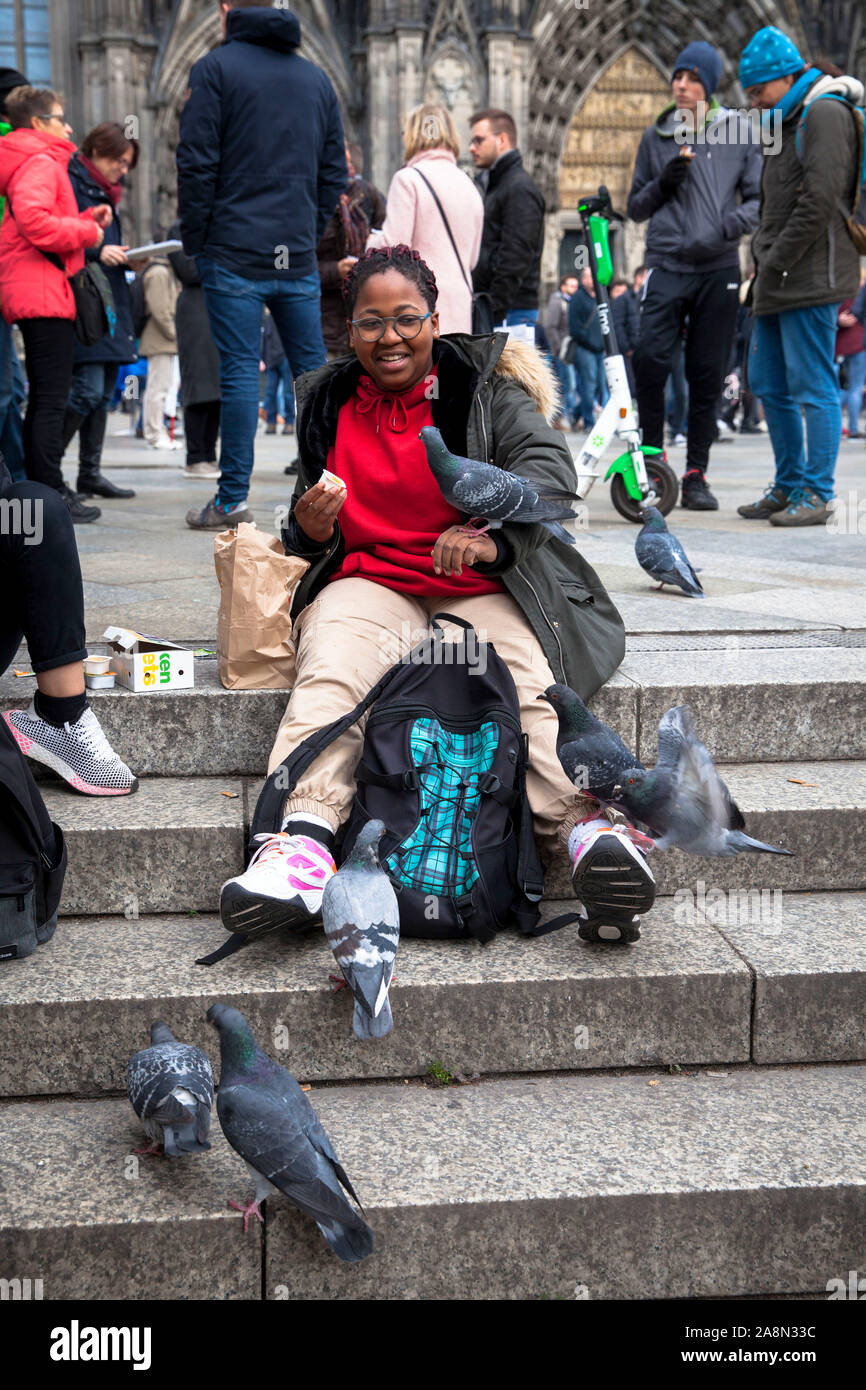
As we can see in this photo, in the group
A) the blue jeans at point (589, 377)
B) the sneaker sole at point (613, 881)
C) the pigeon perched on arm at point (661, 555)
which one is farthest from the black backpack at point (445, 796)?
the blue jeans at point (589, 377)

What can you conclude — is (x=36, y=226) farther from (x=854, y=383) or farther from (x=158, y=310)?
(x=854, y=383)

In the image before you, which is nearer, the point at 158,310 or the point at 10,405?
the point at 10,405

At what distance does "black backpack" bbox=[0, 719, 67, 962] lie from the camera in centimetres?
277

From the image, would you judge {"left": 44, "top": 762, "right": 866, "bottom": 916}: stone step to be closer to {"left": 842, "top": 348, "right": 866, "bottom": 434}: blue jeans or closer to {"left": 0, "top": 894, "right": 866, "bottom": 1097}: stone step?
{"left": 0, "top": 894, "right": 866, "bottom": 1097}: stone step

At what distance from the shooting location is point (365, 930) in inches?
100

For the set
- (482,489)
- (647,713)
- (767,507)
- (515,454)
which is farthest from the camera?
(767,507)

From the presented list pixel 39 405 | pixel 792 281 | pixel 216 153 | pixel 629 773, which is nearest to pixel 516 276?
pixel 792 281

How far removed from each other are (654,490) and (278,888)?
14.8 feet

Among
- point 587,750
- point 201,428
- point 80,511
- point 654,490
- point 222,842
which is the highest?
point 201,428

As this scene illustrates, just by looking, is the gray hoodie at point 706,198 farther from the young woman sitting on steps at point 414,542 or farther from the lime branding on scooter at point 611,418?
the young woman sitting on steps at point 414,542

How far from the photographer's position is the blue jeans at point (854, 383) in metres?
14.5

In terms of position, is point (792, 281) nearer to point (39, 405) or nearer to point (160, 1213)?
point (39, 405)

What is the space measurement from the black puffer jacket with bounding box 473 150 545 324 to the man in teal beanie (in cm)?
131

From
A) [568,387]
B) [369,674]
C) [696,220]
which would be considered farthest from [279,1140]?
[568,387]
